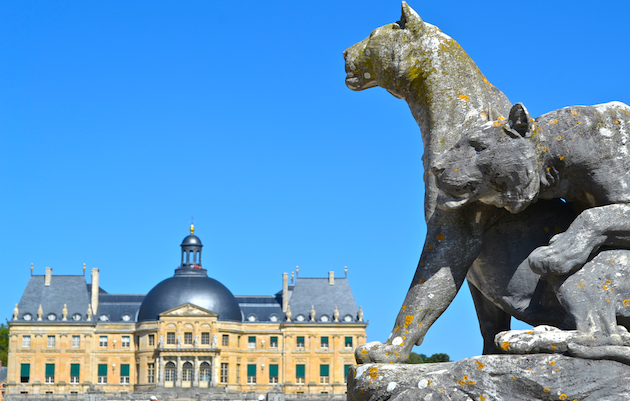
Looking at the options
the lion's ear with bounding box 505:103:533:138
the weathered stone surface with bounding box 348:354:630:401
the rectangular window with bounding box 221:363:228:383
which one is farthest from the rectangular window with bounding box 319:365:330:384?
the lion's ear with bounding box 505:103:533:138

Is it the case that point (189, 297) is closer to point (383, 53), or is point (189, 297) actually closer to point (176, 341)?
point (176, 341)

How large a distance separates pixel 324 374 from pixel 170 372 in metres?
14.1

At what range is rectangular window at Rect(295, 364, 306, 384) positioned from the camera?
251 ft

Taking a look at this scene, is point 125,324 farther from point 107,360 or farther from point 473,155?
point 473,155

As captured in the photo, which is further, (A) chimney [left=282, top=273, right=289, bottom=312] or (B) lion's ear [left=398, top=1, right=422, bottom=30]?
(A) chimney [left=282, top=273, right=289, bottom=312]

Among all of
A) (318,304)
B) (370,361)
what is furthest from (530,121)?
(318,304)

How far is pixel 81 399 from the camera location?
61.3 metres

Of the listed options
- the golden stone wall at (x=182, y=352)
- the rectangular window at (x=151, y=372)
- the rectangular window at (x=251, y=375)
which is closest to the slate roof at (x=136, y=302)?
the golden stone wall at (x=182, y=352)

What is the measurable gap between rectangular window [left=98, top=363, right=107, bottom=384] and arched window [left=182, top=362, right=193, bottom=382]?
7631mm

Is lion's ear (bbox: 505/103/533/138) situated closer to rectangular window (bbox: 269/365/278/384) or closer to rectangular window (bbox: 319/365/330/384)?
rectangular window (bbox: 319/365/330/384)

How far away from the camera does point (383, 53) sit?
386cm

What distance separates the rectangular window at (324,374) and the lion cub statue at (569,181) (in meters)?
74.7

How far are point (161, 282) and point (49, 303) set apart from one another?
10.7 meters

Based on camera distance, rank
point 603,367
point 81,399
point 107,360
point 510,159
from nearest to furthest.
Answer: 1. point 603,367
2. point 510,159
3. point 81,399
4. point 107,360
